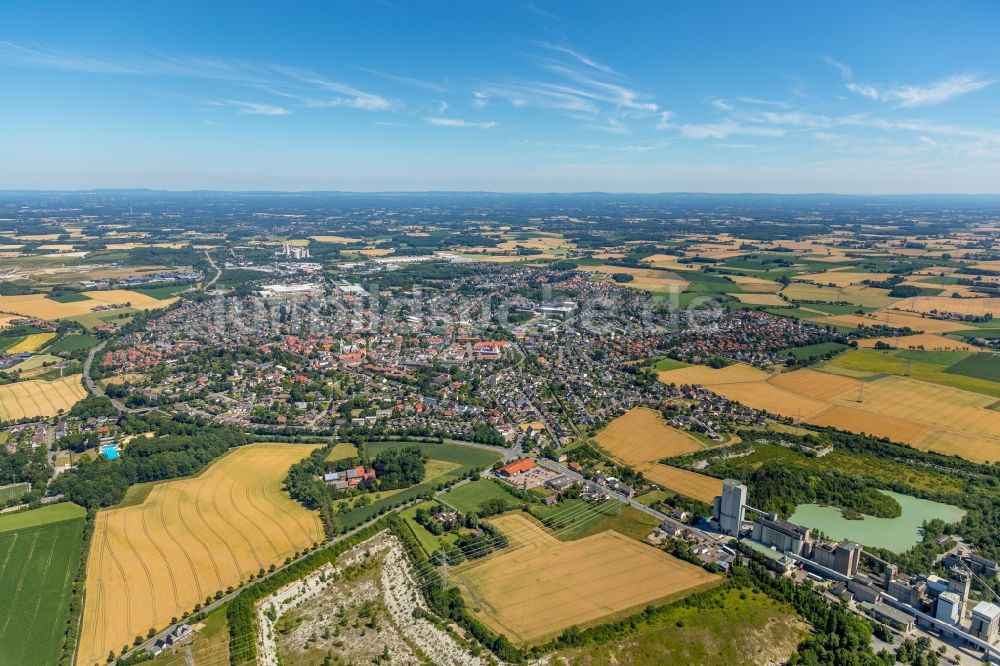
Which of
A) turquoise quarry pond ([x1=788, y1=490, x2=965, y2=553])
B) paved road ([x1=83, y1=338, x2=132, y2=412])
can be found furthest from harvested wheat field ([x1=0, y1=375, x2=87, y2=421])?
turquoise quarry pond ([x1=788, y1=490, x2=965, y2=553])

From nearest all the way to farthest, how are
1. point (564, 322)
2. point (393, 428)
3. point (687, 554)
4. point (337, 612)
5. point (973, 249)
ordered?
point (337, 612), point (687, 554), point (393, 428), point (564, 322), point (973, 249)

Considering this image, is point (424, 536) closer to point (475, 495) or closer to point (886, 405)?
point (475, 495)

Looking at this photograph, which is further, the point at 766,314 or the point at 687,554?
the point at 766,314

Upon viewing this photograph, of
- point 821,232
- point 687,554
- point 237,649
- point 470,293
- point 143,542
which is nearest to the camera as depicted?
point 237,649

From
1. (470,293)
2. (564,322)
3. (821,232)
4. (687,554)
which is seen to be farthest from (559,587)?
(821,232)

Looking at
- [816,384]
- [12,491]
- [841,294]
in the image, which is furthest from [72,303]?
[841,294]

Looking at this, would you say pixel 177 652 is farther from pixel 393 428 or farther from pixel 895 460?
pixel 895 460

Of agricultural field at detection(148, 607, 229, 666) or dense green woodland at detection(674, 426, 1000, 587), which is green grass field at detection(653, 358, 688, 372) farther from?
agricultural field at detection(148, 607, 229, 666)

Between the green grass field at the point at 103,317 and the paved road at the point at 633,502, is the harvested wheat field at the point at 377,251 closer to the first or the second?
the green grass field at the point at 103,317
